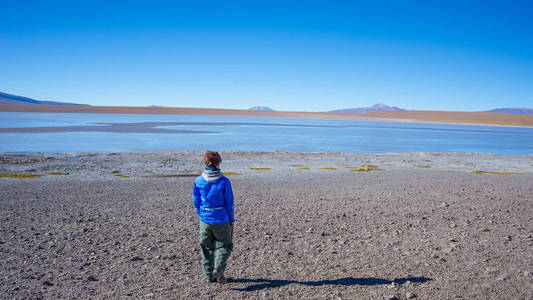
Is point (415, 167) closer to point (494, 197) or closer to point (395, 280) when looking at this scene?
point (494, 197)

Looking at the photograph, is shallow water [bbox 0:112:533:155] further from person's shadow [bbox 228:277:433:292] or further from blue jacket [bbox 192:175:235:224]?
person's shadow [bbox 228:277:433:292]

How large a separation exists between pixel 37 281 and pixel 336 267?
3.41 metres

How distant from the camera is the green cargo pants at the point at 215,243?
421 cm

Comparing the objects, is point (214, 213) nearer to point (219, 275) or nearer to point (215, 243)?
point (215, 243)

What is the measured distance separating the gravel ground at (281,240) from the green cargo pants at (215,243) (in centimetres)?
24

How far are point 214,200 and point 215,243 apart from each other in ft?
1.96

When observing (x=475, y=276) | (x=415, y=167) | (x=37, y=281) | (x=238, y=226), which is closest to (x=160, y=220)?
(x=238, y=226)

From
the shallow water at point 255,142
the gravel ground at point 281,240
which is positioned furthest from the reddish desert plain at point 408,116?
the gravel ground at point 281,240

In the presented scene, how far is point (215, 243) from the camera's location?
14.5 ft

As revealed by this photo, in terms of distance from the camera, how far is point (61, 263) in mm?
4883

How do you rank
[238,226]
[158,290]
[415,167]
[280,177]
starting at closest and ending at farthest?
[158,290], [238,226], [280,177], [415,167]

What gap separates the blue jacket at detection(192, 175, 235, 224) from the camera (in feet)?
13.4

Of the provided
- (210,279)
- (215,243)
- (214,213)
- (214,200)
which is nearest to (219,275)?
(210,279)

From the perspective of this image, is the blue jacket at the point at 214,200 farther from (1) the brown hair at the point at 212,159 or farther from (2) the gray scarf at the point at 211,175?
(1) the brown hair at the point at 212,159
